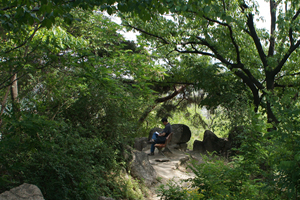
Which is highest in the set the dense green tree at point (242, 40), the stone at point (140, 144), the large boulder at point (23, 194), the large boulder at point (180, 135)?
the dense green tree at point (242, 40)

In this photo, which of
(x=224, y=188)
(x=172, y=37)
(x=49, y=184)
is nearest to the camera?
(x=224, y=188)

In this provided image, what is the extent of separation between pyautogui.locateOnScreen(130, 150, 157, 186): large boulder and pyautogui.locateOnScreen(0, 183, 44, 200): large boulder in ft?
12.6

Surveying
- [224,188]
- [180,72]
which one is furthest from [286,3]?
[224,188]

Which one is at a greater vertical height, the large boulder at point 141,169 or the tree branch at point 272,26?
the tree branch at point 272,26

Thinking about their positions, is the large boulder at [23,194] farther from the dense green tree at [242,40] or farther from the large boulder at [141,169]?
the dense green tree at [242,40]

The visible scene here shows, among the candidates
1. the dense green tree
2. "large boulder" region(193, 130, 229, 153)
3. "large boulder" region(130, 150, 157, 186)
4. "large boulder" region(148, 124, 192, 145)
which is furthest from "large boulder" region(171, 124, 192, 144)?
"large boulder" region(130, 150, 157, 186)

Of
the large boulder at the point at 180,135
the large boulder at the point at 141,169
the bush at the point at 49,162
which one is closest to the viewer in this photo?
the bush at the point at 49,162

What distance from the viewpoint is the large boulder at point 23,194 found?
2941 millimetres

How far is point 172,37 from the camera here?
10016mm

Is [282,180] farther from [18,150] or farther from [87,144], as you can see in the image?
[18,150]

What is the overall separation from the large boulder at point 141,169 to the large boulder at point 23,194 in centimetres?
385

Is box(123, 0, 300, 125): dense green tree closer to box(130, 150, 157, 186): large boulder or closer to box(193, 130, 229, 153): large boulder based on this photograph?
box(193, 130, 229, 153): large boulder

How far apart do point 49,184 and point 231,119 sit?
24.3ft

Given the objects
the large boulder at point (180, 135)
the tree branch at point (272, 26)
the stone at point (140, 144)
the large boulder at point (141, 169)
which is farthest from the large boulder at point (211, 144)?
the large boulder at point (141, 169)
